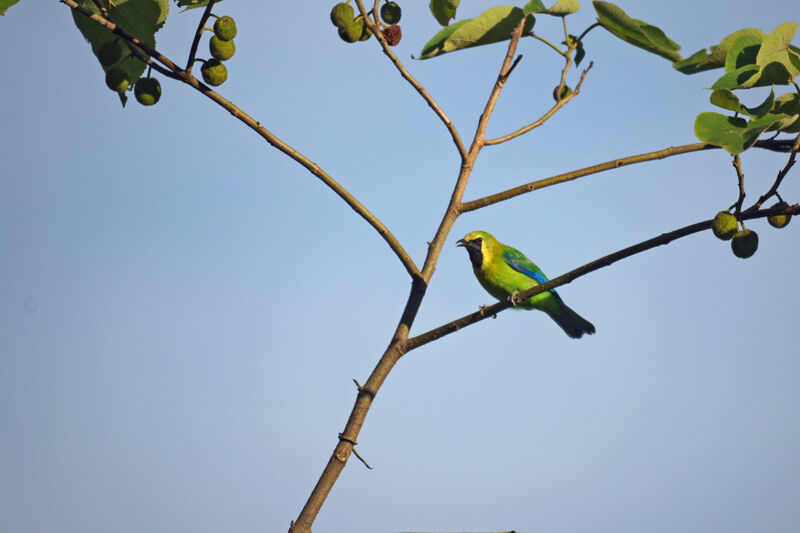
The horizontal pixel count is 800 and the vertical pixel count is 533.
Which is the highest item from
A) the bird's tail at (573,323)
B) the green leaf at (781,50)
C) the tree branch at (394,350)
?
the bird's tail at (573,323)

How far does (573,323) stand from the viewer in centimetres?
852

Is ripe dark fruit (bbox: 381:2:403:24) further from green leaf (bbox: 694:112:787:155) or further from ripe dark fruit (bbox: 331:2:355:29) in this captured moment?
green leaf (bbox: 694:112:787:155)

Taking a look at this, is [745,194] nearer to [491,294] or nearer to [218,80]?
[218,80]

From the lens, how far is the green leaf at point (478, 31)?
291 cm

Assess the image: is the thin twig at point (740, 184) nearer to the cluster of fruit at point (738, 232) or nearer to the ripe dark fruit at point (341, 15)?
the cluster of fruit at point (738, 232)

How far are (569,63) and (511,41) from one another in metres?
0.39

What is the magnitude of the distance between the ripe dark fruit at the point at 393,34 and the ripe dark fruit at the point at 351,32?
0.20 meters

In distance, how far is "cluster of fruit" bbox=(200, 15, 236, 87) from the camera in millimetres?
2787

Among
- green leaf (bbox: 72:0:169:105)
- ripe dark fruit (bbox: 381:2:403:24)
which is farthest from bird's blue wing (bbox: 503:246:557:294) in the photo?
green leaf (bbox: 72:0:169:105)

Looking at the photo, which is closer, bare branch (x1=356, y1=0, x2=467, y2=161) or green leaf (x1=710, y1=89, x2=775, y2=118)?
green leaf (x1=710, y1=89, x2=775, y2=118)

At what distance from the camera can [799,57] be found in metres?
2.35

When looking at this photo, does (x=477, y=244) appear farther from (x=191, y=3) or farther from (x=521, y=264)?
(x=191, y=3)

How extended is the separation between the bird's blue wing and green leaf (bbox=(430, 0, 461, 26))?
17.8 feet

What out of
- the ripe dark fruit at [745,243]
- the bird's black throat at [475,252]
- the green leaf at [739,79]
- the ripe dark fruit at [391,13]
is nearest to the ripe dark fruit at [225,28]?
the ripe dark fruit at [391,13]
